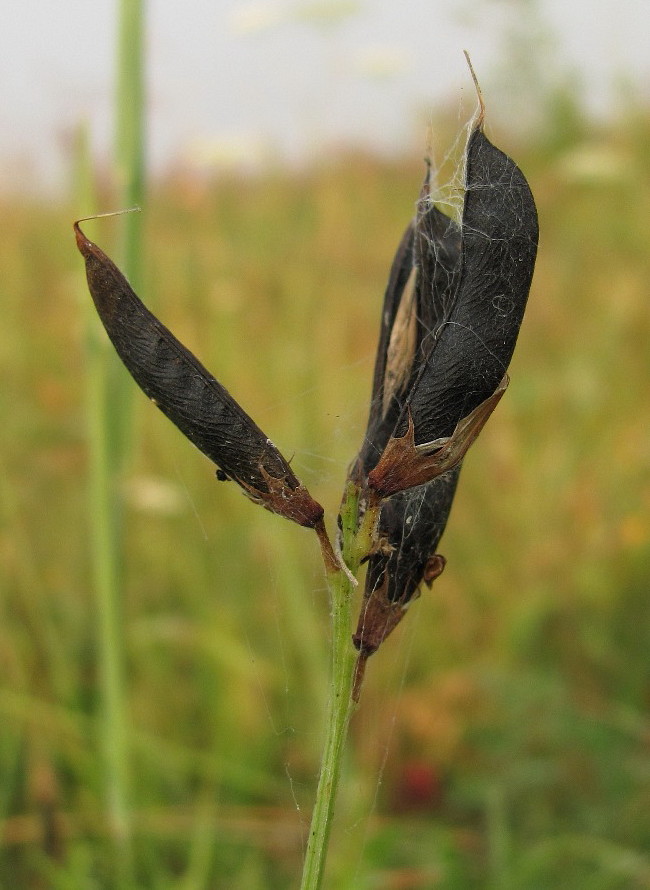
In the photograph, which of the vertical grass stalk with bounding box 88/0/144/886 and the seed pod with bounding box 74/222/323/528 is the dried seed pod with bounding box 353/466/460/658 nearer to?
the seed pod with bounding box 74/222/323/528

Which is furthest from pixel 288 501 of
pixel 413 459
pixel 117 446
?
pixel 117 446

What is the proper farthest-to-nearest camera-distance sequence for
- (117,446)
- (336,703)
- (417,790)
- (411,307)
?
1. (417,790)
2. (117,446)
3. (411,307)
4. (336,703)

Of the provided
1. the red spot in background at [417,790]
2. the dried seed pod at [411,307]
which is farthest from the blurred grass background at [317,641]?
the dried seed pod at [411,307]

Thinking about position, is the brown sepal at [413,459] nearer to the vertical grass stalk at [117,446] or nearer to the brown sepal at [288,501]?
the brown sepal at [288,501]

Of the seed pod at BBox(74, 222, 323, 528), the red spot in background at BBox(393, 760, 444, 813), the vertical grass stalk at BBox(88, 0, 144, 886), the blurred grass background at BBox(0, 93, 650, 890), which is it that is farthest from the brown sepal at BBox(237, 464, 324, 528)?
the red spot in background at BBox(393, 760, 444, 813)

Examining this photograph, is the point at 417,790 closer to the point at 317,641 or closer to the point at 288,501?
the point at 317,641

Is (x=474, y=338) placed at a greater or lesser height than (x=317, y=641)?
greater
